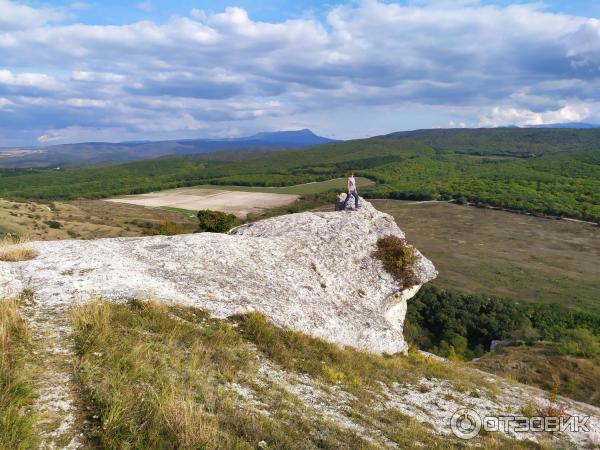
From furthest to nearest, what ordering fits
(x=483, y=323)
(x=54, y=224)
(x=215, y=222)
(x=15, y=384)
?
(x=54, y=224)
(x=483, y=323)
(x=215, y=222)
(x=15, y=384)

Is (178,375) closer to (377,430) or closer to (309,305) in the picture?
(377,430)

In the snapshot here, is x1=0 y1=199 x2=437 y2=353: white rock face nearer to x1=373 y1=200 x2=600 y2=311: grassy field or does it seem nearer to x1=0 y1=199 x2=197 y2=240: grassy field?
x1=0 y1=199 x2=197 y2=240: grassy field

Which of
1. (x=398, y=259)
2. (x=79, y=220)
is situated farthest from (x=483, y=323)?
(x=79, y=220)

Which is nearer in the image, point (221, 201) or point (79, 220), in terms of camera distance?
point (79, 220)

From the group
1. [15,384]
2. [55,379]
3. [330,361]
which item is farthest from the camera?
[330,361]

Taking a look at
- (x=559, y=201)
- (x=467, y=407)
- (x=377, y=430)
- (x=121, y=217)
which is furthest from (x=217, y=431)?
(x=559, y=201)

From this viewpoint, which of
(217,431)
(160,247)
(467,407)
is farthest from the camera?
(160,247)

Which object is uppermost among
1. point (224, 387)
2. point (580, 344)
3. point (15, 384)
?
point (15, 384)

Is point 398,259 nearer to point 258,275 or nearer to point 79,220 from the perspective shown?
point 258,275

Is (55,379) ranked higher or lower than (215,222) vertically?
higher
